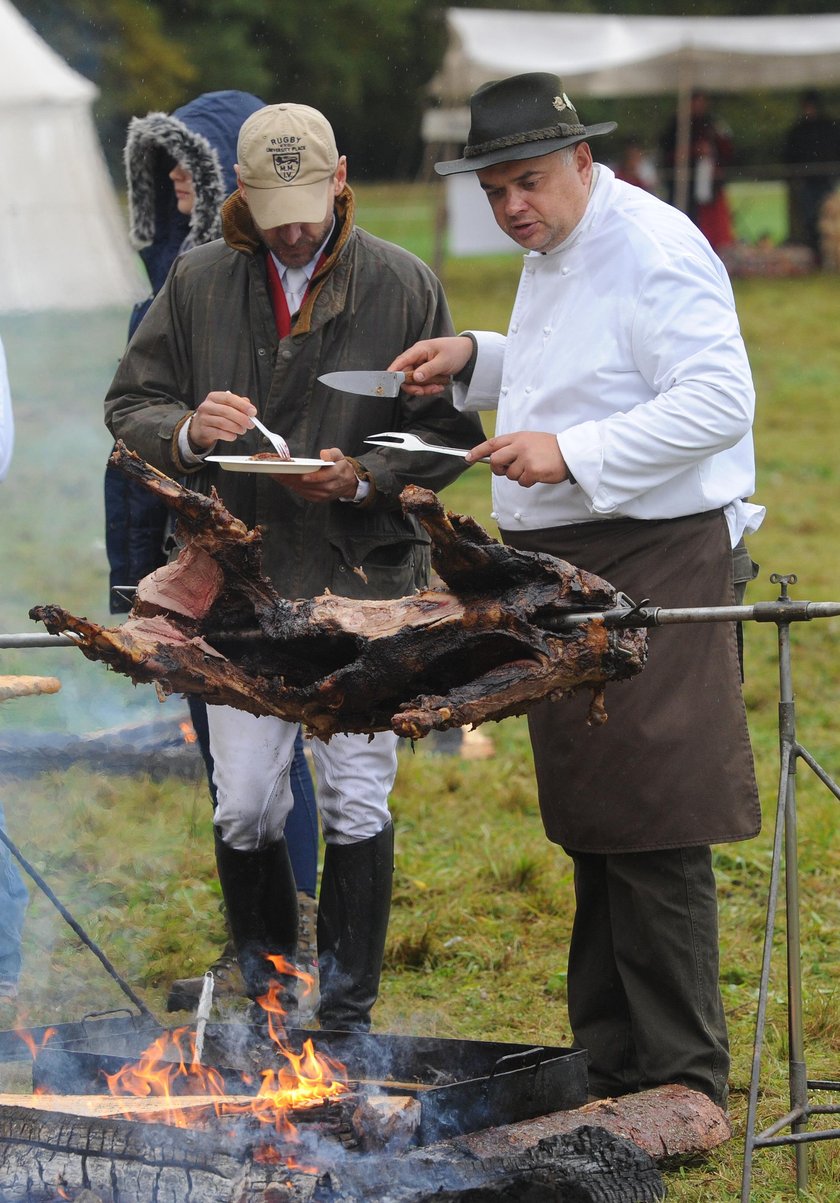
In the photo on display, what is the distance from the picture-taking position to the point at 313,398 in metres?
3.86

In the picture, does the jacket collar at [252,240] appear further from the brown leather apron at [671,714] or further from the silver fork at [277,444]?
the brown leather apron at [671,714]

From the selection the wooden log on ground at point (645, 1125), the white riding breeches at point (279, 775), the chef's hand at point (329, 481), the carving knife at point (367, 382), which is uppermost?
the carving knife at point (367, 382)

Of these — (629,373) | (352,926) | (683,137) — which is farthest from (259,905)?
(683,137)

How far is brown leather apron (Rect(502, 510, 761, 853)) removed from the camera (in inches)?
137

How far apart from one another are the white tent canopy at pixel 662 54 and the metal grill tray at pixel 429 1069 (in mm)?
17437

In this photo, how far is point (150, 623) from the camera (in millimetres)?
3166

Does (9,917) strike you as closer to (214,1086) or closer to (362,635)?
(214,1086)

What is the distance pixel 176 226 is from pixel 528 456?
2176 millimetres

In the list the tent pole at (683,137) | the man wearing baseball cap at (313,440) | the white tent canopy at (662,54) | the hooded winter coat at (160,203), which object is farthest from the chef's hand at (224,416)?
the tent pole at (683,137)

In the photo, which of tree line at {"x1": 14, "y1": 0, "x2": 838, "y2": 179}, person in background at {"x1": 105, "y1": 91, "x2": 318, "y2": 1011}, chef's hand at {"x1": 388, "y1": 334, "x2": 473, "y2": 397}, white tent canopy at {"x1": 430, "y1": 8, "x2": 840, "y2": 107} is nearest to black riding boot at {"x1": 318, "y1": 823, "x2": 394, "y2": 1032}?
person in background at {"x1": 105, "y1": 91, "x2": 318, "y2": 1011}

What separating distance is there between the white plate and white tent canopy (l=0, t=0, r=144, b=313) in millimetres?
2275

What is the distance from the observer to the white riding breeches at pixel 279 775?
12.6 feet

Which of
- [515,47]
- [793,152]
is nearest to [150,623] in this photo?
[515,47]

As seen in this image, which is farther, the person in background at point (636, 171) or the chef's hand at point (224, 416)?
the person in background at point (636, 171)
